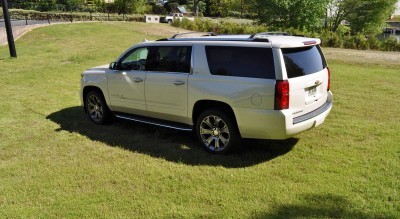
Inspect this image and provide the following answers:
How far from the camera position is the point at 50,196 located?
170 inches

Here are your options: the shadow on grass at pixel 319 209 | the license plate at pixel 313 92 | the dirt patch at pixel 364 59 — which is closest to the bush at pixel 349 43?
the dirt patch at pixel 364 59

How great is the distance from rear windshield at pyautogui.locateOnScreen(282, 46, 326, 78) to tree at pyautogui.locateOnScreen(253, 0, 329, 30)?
76.9 feet

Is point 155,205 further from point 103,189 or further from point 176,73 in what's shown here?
point 176,73

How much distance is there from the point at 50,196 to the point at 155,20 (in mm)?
42594

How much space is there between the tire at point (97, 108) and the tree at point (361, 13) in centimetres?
4028

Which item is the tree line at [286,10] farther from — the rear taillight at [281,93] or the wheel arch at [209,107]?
the rear taillight at [281,93]

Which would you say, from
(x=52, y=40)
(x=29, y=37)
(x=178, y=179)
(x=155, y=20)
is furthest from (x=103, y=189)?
(x=155, y=20)

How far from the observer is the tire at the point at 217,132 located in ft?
17.1

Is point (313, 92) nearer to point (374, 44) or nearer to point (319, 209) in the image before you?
point (319, 209)

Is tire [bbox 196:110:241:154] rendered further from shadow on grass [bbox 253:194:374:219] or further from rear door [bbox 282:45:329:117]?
shadow on grass [bbox 253:194:374:219]

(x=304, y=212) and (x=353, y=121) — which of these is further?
(x=353, y=121)

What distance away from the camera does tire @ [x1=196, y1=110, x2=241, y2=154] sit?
5.20 metres

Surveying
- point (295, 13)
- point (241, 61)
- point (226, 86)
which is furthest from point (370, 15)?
point (226, 86)

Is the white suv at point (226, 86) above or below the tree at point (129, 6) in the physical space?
below
